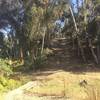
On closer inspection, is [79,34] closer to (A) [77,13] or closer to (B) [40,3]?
(A) [77,13]

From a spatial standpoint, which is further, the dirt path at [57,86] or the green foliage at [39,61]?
the green foliage at [39,61]

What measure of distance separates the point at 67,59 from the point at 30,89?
16795 mm

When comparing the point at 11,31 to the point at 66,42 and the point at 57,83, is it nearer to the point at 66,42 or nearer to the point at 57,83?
the point at 66,42

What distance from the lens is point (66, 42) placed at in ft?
141

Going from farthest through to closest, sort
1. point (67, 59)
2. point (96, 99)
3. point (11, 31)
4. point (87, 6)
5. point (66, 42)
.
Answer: point (66, 42), point (11, 31), point (67, 59), point (87, 6), point (96, 99)

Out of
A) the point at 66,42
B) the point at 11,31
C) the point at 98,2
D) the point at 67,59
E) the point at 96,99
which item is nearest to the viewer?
the point at 96,99

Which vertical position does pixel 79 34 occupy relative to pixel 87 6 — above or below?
below

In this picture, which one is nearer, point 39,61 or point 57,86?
point 57,86

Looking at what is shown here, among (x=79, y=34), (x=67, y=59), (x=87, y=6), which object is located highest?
(x=87, y=6)

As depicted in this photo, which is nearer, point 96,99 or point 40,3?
point 96,99

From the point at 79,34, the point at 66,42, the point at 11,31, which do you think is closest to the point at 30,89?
the point at 79,34

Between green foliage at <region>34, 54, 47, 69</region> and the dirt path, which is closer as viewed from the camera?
the dirt path

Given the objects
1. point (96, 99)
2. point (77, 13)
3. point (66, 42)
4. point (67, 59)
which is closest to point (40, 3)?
point (77, 13)

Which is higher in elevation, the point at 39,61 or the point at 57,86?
the point at 57,86
